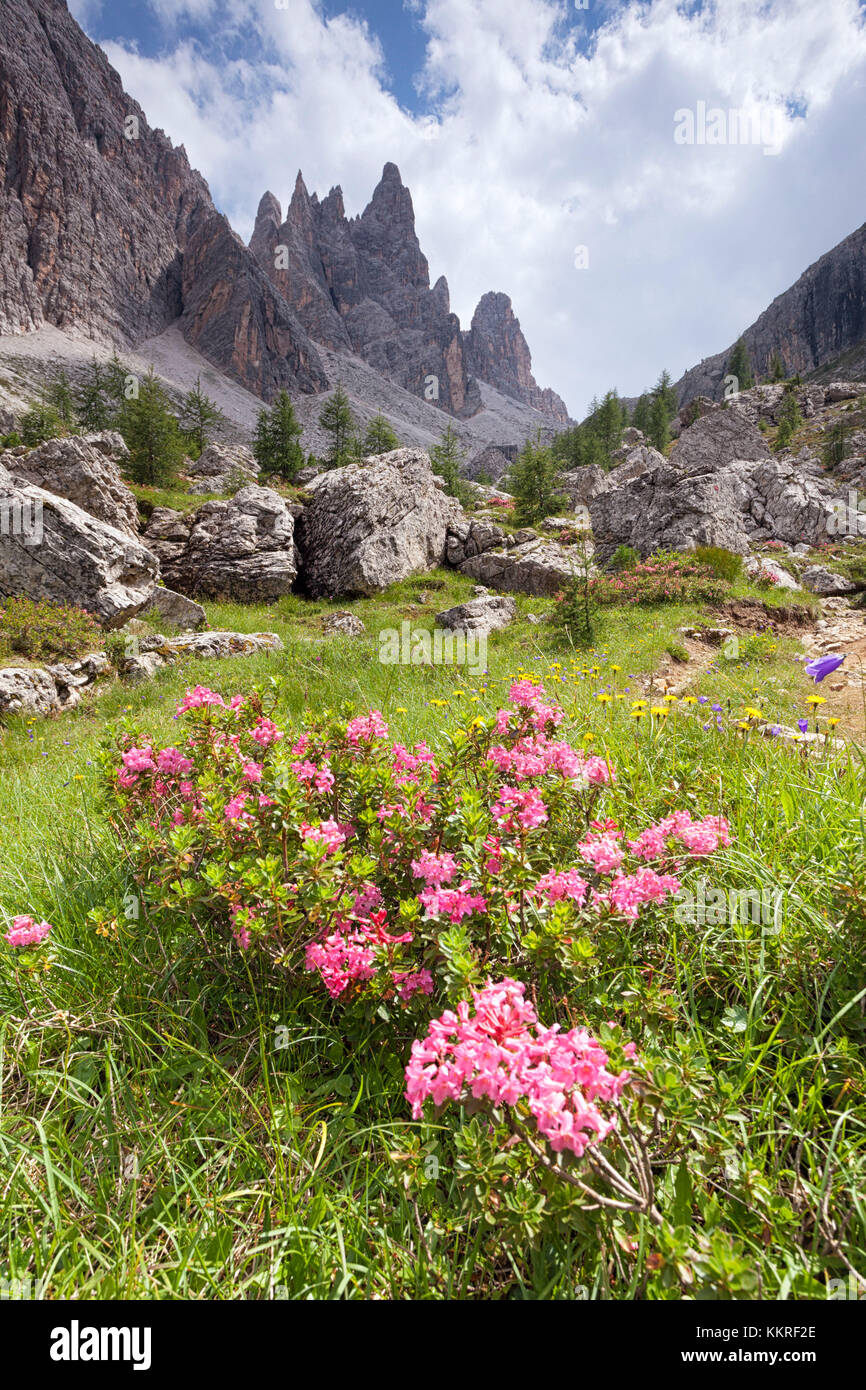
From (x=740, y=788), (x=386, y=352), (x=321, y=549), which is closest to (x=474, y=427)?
(x=386, y=352)

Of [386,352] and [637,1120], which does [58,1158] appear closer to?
[637,1120]

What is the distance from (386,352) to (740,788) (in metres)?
163

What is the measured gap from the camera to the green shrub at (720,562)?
13.9 meters

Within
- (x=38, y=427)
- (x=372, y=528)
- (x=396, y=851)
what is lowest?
(x=396, y=851)

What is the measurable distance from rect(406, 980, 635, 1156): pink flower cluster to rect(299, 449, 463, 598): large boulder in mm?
14908

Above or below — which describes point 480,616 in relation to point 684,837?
above

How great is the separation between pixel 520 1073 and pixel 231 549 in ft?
55.3

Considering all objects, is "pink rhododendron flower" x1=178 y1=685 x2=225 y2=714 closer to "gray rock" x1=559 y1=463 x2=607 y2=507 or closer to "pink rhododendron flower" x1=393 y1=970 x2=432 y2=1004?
"pink rhododendron flower" x1=393 y1=970 x2=432 y2=1004

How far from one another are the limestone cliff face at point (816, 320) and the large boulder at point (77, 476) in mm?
112510
